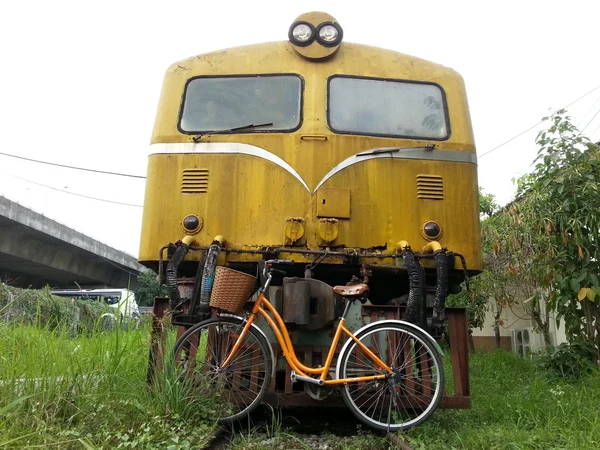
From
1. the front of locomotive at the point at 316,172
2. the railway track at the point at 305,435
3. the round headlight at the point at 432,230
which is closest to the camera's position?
the railway track at the point at 305,435

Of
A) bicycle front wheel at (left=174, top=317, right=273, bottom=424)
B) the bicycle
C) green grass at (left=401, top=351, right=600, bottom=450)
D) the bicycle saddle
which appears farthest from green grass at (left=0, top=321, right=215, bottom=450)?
green grass at (left=401, top=351, right=600, bottom=450)

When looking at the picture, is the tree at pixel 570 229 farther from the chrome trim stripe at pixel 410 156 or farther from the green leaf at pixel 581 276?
the chrome trim stripe at pixel 410 156

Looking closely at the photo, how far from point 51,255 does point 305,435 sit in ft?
64.6

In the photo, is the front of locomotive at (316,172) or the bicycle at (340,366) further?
the front of locomotive at (316,172)

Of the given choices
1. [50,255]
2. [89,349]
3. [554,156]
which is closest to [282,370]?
[89,349]

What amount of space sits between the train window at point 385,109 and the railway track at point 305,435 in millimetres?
2304

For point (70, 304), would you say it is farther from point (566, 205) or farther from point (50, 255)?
point (50, 255)

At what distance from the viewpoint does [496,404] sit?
179 inches

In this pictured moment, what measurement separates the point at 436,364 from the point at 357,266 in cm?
94

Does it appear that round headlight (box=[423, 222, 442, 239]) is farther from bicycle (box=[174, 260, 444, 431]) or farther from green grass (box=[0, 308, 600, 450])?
green grass (box=[0, 308, 600, 450])

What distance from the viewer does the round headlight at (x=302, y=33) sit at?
182 inches

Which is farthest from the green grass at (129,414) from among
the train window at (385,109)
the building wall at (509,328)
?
the building wall at (509,328)

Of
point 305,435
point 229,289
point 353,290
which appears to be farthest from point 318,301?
point 305,435

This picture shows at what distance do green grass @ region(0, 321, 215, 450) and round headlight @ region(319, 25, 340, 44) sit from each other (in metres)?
2.93
